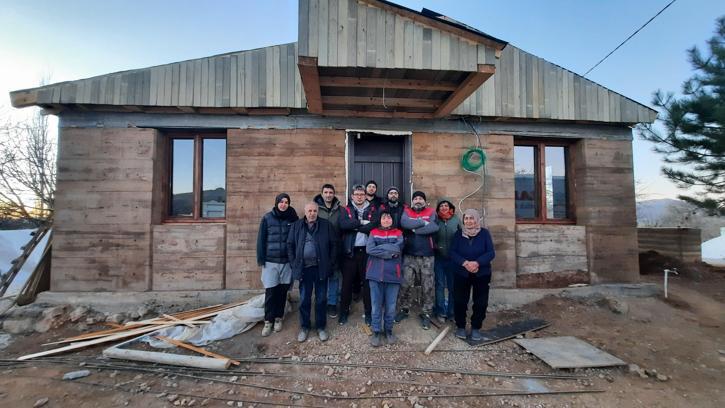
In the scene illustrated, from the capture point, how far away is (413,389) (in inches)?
123

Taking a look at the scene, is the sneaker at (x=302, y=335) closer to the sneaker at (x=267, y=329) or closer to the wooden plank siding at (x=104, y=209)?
the sneaker at (x=267, y=329)

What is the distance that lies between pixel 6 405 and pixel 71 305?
249 cm

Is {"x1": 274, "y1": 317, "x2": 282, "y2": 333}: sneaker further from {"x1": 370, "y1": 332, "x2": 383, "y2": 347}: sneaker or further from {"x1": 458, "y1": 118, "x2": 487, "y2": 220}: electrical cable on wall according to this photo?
{"x1": 458, "y1": 118, "x2": 487, "y2": 220}: electrical cable on wall

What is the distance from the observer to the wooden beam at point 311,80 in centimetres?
362

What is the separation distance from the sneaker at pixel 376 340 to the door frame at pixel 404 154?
7.70ft

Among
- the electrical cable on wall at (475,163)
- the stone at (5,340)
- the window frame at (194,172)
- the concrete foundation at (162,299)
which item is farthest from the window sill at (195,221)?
the electrical cable on wall at (475,163)

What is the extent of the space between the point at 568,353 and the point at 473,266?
1.55 m

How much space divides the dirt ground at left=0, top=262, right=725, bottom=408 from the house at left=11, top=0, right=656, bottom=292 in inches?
58.7

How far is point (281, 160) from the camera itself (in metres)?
5.52

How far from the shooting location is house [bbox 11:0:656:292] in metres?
5.25

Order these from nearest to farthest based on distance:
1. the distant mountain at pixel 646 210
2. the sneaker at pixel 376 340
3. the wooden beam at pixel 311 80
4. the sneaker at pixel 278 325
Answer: the wooden beam at pixel 311 80, the sneaker at pixel 376 340, the sneaker at pixel 278 325, the distant mountain at pixel 646 210

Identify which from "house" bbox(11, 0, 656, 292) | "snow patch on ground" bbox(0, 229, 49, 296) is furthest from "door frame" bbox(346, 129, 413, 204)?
"snow patch on ground" bbox(0, 229, 49, 296)

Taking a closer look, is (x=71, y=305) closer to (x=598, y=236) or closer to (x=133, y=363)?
(x=133, y=363)

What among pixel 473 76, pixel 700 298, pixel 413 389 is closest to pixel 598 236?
pixel 700 298
